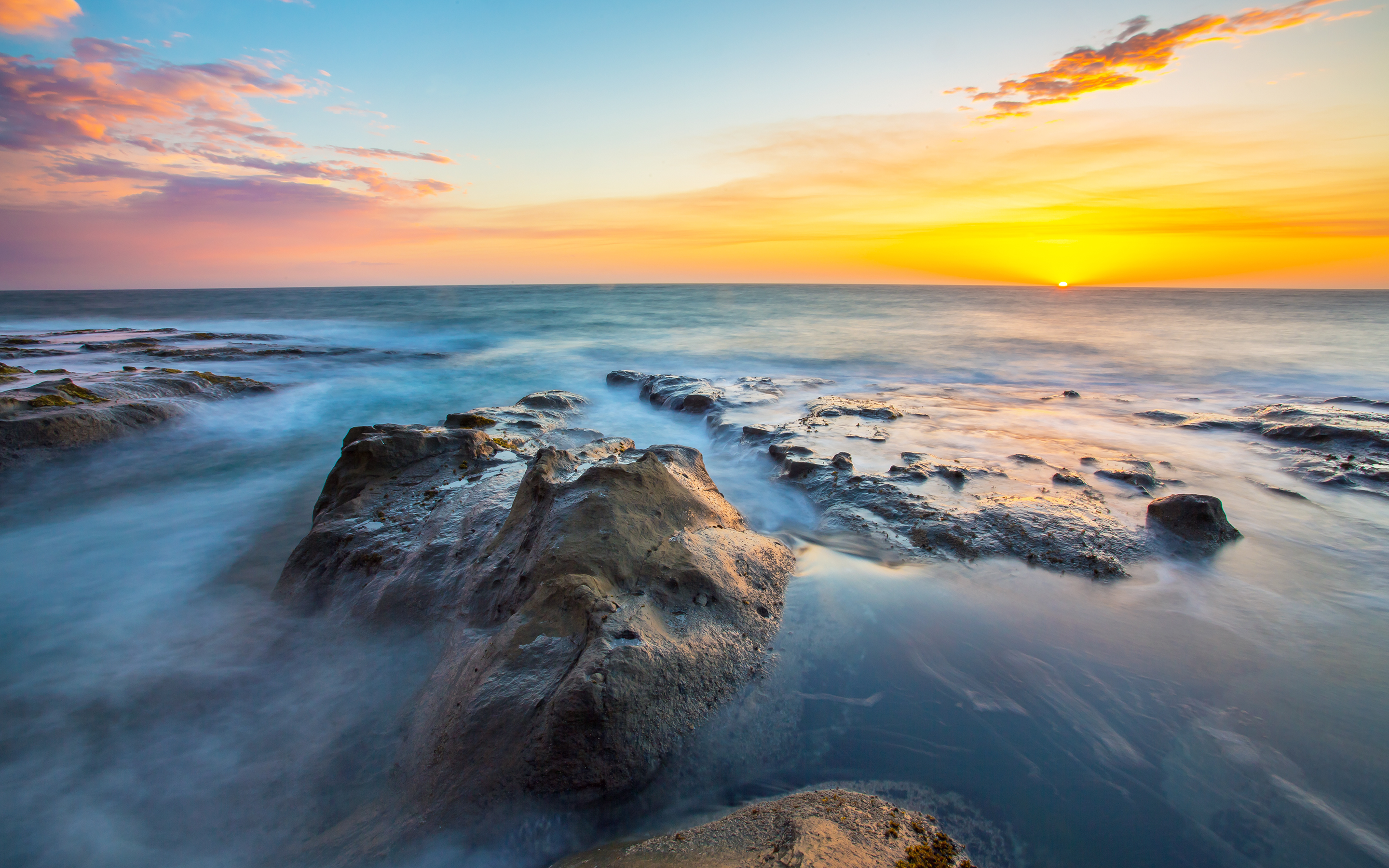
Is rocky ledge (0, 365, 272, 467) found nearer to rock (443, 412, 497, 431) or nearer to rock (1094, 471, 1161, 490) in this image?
rock (443, 412, 497, 431)

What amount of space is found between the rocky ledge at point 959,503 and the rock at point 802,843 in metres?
2.29

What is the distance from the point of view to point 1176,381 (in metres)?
13.4

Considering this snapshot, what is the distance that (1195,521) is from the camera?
14.5ft

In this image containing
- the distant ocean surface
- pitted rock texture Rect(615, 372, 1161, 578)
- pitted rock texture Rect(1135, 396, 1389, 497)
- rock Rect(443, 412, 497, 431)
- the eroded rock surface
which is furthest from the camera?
the eroded rock surface

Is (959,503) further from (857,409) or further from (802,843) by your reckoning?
(857,409)

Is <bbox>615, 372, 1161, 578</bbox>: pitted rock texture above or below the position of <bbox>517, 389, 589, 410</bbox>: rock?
below

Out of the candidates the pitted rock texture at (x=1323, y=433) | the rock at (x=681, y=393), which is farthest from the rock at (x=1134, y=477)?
the rock at (x=681, y=393)

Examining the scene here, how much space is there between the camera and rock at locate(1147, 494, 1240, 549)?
4.40 m

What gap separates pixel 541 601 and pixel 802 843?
147cm

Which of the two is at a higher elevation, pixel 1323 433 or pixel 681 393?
pixel 681 393

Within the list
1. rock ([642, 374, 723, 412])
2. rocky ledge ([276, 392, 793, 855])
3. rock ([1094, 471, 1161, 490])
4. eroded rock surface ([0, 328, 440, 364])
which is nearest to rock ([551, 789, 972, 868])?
rocky ledge ([276, 392, 793, 855])

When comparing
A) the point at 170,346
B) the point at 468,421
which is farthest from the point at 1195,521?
the point at 170,346

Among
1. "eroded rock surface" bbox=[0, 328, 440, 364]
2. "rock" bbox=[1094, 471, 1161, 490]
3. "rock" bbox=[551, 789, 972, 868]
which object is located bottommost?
"rock" bbox=[1094, 471, 1161, 490]

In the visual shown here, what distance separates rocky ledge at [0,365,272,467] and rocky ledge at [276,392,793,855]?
4.69 meters
